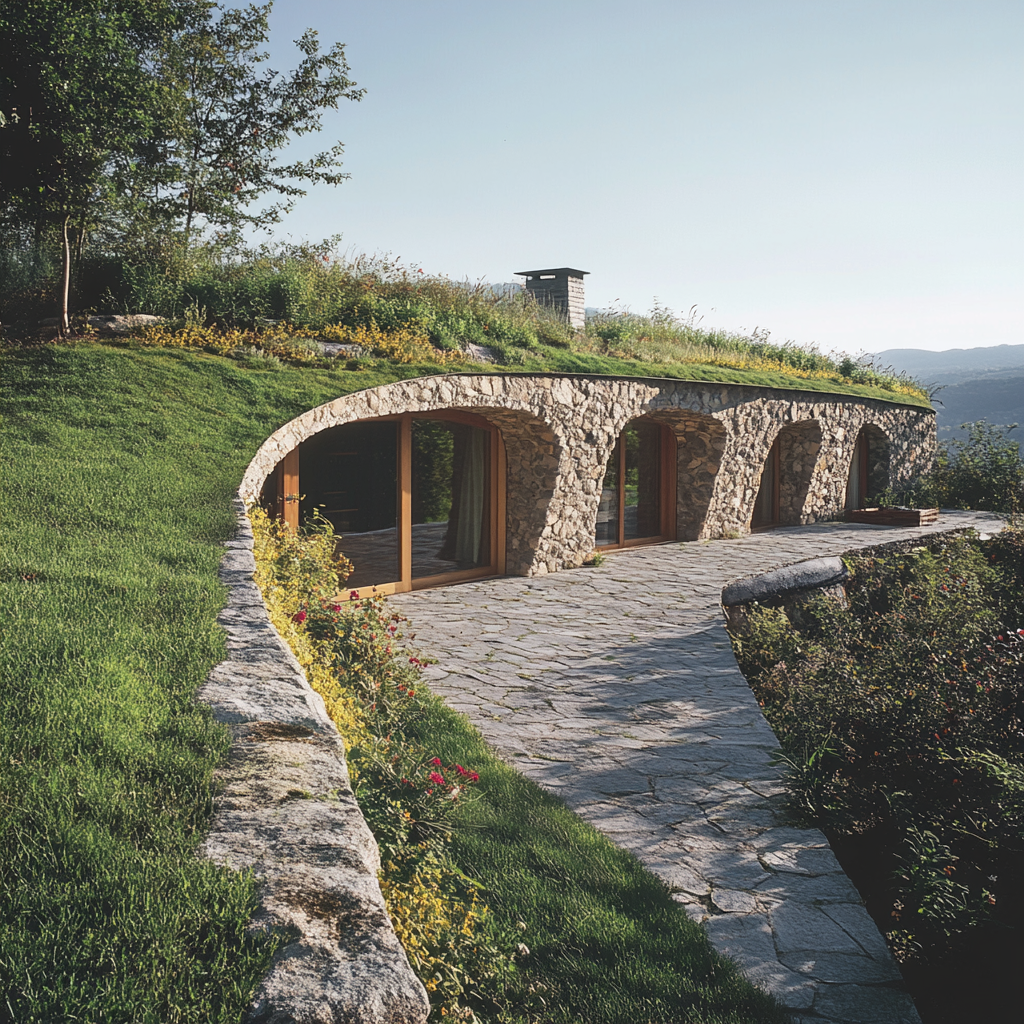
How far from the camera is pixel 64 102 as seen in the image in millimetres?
9516

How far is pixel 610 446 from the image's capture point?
1314cm

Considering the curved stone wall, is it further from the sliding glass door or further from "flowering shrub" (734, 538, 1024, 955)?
"flowering shrub" (734, 538, 1024, 955)

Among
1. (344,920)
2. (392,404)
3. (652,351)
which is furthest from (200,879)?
(652,351)

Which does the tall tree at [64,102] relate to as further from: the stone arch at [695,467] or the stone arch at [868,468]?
the stone arch at [868,468]

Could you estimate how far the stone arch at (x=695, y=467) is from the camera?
15430mm

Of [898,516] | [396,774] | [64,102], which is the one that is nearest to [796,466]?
[898,516]

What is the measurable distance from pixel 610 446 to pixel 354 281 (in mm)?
5164

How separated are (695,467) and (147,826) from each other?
557 inches

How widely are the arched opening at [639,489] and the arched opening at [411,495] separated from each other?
3.20m

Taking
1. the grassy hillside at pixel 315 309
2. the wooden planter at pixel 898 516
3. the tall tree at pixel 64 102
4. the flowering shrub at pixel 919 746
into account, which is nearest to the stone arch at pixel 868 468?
the wooden planter at pixel 898 516

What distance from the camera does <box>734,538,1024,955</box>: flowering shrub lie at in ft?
12.1

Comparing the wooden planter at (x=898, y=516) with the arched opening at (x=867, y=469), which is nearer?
the wooden planter at (x=898, y=516)

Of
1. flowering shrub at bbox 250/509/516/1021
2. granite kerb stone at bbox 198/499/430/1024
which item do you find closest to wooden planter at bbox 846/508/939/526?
flowering shrub at bbox 250/509/516/1021

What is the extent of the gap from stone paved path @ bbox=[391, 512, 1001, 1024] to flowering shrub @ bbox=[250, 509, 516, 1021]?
0.83 meters
